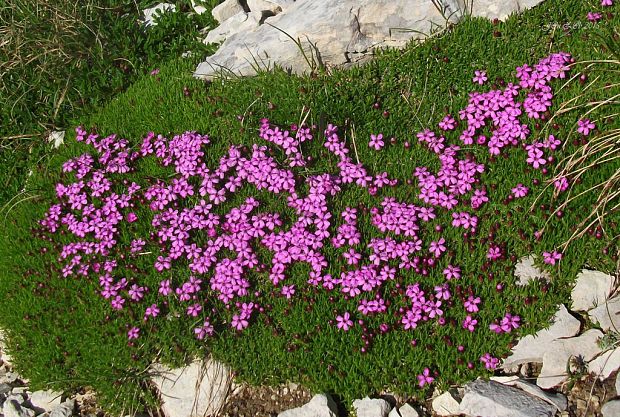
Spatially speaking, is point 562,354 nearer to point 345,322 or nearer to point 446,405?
point 446,405

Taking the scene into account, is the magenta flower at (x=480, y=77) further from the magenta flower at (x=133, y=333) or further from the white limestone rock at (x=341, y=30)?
the magenta flower at (x=133, y=333)

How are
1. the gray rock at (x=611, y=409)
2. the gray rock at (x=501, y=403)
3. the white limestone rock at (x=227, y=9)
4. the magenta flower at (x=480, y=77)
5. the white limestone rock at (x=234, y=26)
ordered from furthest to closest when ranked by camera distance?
the white limestone rock at (x=227, y=9) → the white limestone rock at (x=234, y=26) → the magenta flower at (x=480, y=77) → the gray rock at (x=501, y=403) → the gray rock at (x=611, y=409)

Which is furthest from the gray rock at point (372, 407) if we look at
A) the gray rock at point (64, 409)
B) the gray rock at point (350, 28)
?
the gray rock at point (350, 28)

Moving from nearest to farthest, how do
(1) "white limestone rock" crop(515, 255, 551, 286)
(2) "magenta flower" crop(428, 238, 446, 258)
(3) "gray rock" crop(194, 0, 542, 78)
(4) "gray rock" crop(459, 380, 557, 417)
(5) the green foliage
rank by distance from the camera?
(4) "gray rock" crop(459, 380, 557, 417) < (5) the green foliage < (1) "white limestone rock" crop(515, 255, 551, 286) < (2) "magenta flower" crop(428, 238, 446, 258) < (3) "gray rock" crop(194, 0, 542, 78)

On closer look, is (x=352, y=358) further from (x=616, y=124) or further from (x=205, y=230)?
(x=616, y=124)

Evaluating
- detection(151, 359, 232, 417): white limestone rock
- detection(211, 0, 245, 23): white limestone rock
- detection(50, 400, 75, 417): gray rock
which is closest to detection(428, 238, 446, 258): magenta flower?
detection(151, 359, 232, 417): white limestone rock

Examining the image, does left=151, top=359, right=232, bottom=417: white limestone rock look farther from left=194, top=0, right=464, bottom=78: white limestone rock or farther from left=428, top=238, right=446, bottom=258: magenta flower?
left=194, top=0, right=464, bottom=78: white limestone rock
